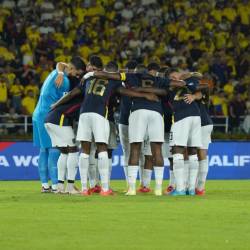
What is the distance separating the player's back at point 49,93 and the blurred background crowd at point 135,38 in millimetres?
8664

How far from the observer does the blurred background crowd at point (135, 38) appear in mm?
27688

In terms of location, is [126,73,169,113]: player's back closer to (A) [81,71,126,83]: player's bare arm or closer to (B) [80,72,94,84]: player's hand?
(A) [81,71,126,83]: player's bare arm

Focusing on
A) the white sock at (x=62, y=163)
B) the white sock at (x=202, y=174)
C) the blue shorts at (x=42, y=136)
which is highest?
the blue shorts at (x=42, y=136)

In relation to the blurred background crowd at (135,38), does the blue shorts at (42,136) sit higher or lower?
lower

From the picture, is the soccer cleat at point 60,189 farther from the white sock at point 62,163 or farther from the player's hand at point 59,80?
the player's hand at point 59,80

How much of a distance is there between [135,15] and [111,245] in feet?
70.7

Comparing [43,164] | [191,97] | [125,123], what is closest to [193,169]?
[191,97]

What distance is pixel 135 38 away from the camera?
30.4m

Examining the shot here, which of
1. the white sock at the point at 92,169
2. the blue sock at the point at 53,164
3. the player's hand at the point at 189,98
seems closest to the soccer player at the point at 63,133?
the blue sock at the point at 53,164

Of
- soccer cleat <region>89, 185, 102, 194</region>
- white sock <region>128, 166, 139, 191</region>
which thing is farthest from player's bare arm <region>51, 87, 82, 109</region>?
soccer cleat <region>89, 185, 102, 194</region>

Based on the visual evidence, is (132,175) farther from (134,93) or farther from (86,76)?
(86,76)

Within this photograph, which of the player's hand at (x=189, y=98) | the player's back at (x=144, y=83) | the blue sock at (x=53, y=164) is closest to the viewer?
the player's back at (x=144, y=83)

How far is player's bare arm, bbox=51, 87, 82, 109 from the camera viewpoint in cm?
1664

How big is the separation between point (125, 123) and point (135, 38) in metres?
13.4
